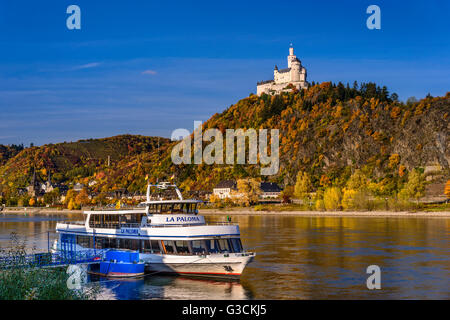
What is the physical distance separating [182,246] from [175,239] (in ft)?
3.06

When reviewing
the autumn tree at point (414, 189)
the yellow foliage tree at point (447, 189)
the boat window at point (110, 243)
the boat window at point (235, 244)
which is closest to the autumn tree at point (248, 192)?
the autumn tree at point (414, 189)

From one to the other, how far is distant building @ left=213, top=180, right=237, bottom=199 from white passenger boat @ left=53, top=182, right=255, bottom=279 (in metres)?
136

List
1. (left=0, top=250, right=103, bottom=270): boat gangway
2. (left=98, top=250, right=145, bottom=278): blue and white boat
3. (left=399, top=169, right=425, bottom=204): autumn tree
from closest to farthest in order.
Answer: (left=0, top=250, right=103, bottom=270): boat gangway, (left=98, top=250, right=145, bottom=278): blue and white boat, (left=399, top=169, right=425, bottom=204): autumn tree

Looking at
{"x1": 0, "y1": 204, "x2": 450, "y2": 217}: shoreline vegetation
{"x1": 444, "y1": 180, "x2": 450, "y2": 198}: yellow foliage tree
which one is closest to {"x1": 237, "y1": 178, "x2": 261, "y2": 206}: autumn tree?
{"x1": 0, "y1": 204, "x2": 450, "y2": 217}: shoreline vegetation

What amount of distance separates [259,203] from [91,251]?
12483 cm

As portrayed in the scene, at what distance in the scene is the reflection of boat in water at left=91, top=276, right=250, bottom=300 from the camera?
33.4 metres

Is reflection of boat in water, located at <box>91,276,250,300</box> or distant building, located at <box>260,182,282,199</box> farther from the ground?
distant building, located at <box>260,182,282,199</box>

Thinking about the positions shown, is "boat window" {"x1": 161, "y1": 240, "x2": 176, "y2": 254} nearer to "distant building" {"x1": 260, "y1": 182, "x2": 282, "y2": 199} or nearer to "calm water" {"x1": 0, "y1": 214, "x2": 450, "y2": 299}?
"calm water" {"x1": 0, "y1": 214, "x2": 450, "y2": 299}

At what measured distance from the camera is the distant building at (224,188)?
18350 cm
